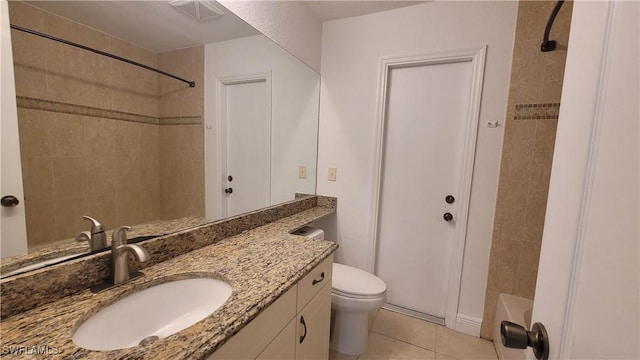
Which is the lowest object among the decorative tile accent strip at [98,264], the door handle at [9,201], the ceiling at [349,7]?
the decorative tile accent strip at [98,264]

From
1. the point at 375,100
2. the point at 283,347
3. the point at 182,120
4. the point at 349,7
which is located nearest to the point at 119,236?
the point at 182,120

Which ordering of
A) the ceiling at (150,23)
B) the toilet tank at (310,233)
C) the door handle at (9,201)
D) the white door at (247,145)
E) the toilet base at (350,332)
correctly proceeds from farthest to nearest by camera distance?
the toilet tank at (310,233)
the toilet base at (350,332)
the white door at (247,145)
the ceiling at (150,23)
the door handle at (9,201)

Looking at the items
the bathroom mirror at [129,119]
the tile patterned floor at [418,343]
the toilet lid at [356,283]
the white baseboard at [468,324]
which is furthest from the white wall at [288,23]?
the white baseboard at [468,324]

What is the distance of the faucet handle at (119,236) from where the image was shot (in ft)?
2.85

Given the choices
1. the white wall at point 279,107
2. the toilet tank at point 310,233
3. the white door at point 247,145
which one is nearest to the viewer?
Answer: the white wall at point 279,107

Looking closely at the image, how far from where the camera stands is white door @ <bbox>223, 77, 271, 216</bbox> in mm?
1511

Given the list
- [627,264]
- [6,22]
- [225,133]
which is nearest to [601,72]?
[627,264]

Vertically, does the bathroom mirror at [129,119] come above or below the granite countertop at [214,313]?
above

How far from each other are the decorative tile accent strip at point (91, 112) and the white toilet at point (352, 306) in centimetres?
108

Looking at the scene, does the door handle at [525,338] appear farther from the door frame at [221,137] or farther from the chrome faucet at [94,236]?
the door frame at [221,137]

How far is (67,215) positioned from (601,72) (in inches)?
52.4

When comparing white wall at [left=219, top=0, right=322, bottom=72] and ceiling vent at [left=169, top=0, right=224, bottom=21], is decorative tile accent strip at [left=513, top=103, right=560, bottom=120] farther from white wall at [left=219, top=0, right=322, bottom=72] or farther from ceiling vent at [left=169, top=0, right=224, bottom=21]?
ceiling vent at [left=169, top=0, right=224, bottom=21]

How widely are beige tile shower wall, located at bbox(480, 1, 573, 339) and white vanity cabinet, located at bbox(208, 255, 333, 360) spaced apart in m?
1.28

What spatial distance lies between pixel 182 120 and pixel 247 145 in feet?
1.74
